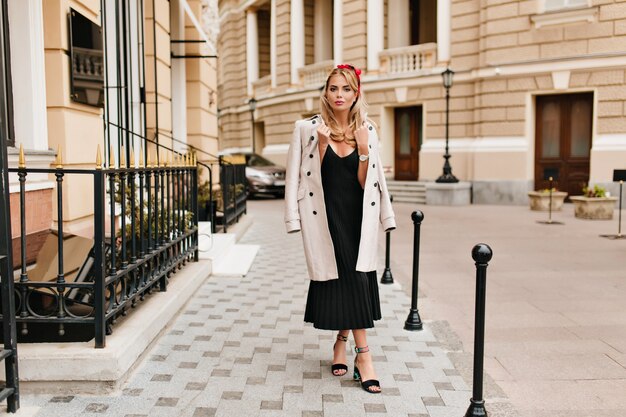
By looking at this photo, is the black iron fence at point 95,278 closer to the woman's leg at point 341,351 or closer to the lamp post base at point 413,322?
the woman's leg at point 341,351

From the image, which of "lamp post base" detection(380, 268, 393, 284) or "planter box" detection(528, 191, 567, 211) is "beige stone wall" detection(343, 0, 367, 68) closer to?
"planter box" detection(528, 191, 567, 211)

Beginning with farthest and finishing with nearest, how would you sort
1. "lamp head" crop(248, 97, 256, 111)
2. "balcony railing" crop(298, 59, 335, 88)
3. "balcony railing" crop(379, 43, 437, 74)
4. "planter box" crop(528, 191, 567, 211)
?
"lamp head" crop(248, 97, 256, 111), "balcony railing" crop(298, 59, 335, 88), "balcony railing" crop(379, 43, 437, 74), "planter box" crop(528, 191, 567, 211)

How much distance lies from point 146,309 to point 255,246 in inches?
200

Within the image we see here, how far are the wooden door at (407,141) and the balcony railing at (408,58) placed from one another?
1.48 m

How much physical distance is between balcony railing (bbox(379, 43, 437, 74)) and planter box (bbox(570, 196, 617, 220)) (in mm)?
8773

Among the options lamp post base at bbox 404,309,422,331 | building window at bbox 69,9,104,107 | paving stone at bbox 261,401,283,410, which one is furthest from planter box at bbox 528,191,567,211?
paving stone at bbox 261,401,283,410

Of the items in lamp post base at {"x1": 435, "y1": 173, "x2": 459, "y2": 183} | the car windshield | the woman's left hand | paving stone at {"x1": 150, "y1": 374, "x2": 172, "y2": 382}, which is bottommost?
paving stone at {"x1": 150, "y1": 374, "x2": 172, "y2": 382}

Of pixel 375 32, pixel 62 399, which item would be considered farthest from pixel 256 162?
pixel 62 399

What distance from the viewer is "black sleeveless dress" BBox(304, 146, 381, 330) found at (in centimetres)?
394

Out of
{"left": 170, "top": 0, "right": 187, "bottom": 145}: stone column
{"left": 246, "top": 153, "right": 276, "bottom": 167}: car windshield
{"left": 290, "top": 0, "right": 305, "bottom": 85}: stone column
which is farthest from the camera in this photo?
{"left": 290, "top": 0, "right": 305, "bottom": 85}: stone column

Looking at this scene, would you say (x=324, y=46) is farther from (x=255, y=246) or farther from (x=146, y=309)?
(x=146, y=309)

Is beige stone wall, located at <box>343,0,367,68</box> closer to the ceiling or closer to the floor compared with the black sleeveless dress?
closer to the ceiling

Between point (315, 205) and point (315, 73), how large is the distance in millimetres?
23164

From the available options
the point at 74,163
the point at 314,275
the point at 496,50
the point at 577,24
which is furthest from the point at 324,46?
the point at 314,275
